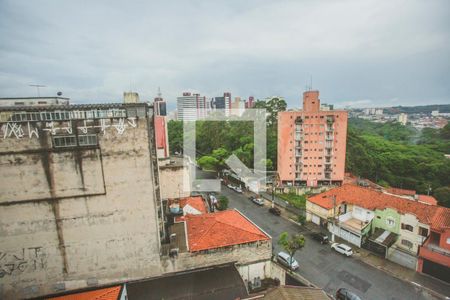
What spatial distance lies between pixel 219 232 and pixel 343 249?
1378cm

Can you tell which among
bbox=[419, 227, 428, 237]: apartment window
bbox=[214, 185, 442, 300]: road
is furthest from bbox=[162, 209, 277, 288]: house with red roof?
bbox=[419, 227, 428, 237]: apartment window

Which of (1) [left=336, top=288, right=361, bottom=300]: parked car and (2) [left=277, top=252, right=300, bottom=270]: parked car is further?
(2) [left=277, top=252, right=300, bottom=270]: parked car

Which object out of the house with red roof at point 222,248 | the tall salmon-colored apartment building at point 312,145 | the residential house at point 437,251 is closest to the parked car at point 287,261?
the house with red roof at point 222,248

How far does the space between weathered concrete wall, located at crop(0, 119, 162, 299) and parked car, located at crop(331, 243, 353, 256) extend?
1838 cm

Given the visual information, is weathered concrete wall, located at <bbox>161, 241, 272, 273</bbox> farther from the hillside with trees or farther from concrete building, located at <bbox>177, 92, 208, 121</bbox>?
concrete building, located at <bbox>177, 92, 208, 121</bbox>

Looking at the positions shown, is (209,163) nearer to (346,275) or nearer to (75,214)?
(346,275)

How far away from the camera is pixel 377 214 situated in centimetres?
2609

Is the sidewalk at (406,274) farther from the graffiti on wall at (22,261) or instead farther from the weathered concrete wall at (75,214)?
the graffiti on wall at (22,261)

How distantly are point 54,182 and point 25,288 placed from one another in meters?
7.81

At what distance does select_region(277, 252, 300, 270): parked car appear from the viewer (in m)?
21.8

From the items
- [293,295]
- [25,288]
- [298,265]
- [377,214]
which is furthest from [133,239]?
[377,214]

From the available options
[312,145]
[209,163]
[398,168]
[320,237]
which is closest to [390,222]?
[320,237]

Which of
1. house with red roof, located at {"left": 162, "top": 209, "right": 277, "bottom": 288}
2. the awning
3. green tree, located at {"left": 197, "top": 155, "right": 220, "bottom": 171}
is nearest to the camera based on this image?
house with red roof, located at {"left": 162, "top": 209, "right": 277, "bottom": 288}

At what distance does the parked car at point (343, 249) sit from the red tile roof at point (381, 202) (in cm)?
525
